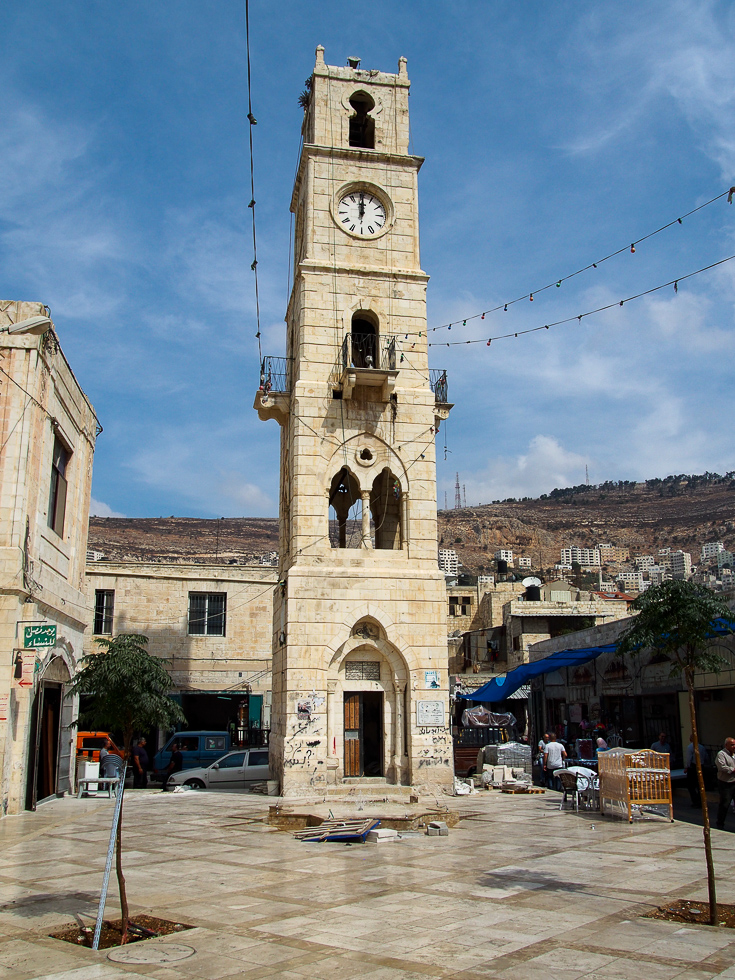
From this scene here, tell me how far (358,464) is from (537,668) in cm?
1102

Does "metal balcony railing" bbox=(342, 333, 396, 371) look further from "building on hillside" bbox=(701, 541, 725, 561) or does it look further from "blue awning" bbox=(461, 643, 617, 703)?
"building on hillside" bbox=(701, 541, 725, 561)

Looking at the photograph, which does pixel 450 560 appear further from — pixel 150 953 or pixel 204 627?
pixel 150 953

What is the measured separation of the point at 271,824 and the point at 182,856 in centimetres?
399

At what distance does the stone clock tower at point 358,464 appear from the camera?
66.6 feet

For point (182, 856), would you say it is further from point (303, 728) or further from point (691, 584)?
point (691, 584)

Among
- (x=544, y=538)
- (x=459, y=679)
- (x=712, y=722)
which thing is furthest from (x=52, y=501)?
(x=544, y=538)

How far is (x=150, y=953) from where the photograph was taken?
7.57 metres

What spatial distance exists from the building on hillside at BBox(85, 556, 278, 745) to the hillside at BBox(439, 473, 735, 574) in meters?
86.0

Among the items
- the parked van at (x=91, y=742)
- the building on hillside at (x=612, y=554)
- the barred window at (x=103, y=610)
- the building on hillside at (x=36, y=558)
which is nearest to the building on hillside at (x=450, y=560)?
the building on hillside at (x=612, y=554)

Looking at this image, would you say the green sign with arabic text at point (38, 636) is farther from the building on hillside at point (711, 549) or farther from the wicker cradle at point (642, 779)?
the building on hillside at point (711, 549)

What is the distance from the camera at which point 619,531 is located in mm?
133500

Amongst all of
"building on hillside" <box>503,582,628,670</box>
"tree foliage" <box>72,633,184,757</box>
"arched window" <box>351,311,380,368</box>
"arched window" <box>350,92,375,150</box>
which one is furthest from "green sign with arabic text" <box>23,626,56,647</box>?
"building on hillside" <box>503,582,628,670</box>

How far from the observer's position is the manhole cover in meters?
7.37

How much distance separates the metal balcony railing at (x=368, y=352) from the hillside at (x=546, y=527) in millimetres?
85325
